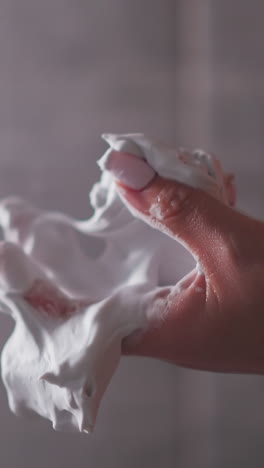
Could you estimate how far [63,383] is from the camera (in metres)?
0.41

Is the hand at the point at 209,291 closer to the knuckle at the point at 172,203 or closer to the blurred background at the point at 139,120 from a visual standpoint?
the knuckle at the point at 172,203

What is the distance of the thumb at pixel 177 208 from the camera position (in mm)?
398

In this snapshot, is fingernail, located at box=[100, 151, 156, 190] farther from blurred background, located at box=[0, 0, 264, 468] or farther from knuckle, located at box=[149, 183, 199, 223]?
blurred background, located at box=[0, 0, 264, 468]

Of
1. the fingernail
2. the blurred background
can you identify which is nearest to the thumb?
the fingernail

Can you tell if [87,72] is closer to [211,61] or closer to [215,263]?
[211,61]

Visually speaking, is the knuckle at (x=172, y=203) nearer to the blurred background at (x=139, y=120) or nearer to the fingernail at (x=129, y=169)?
the fingernail at (x=129, y=169)

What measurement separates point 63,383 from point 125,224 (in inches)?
6.0

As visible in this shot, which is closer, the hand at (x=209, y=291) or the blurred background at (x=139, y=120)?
the hand at (x=209, y=291)

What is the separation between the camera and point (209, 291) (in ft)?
1.32

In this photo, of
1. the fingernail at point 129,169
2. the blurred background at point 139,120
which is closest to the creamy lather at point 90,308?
the fingernail at point 129,169

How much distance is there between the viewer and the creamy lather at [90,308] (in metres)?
0.42

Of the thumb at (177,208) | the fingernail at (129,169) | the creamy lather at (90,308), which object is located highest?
the fingernail at (129,169)

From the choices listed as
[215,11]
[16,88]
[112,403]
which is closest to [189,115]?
[215,11]

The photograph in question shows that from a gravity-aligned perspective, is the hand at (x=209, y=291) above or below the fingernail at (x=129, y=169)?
below
